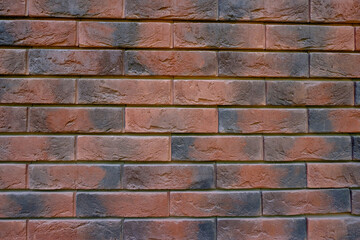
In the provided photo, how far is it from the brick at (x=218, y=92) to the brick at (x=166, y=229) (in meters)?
0.58

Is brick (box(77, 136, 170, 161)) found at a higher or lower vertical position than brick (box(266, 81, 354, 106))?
lower

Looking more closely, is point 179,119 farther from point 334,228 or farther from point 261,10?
point 334,228

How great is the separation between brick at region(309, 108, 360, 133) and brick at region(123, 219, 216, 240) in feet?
2.37

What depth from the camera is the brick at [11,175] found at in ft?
4.29

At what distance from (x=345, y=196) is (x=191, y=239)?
31.2 inches

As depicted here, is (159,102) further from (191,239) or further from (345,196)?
(345,196)

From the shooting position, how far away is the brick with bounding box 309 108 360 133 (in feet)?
4.48

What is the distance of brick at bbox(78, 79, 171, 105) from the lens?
4.35 feet

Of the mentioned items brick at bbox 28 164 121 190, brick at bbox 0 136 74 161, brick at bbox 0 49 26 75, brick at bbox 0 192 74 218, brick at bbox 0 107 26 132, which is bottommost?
brick at bbox 0 192 74 218

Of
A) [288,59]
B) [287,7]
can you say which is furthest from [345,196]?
[287,7]

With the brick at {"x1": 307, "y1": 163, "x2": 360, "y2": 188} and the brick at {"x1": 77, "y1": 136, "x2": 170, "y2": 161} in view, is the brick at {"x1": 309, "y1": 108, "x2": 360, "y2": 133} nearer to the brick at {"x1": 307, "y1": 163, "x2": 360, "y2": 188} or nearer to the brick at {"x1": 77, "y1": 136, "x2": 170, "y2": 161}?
the brick at {"x1": 307, "y1": 163, "x2": 360, "y2": 188}

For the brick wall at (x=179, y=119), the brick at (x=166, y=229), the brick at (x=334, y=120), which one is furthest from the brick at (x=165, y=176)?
the brick at (x=334, y=120)

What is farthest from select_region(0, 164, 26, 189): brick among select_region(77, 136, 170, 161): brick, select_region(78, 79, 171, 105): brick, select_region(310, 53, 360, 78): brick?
select_region(310, 53, 360, 78): brick

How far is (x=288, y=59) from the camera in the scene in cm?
137
